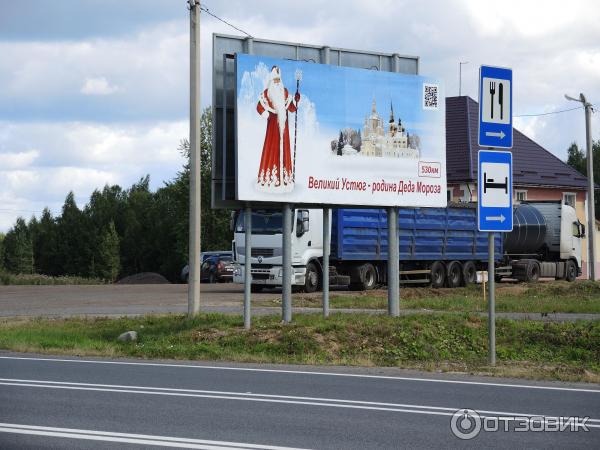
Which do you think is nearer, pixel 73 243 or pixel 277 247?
pixel 277 247

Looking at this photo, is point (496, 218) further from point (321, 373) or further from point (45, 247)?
point (45, 247)

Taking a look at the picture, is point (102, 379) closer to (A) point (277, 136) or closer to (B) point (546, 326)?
(A) point (277, 136)

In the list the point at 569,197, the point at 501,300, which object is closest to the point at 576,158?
the point at 569,197

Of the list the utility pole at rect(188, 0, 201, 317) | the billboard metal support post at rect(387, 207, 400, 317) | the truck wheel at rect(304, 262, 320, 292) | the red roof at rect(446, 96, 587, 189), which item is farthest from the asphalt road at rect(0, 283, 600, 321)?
the red roof at rect(446, 96, 587, 189)

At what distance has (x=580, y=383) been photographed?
13031 mm

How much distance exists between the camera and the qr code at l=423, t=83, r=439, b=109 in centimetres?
1980

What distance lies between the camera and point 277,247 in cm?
3266

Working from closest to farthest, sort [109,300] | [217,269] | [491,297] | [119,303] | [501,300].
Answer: [491,297], [501,300], [119,303], [109,300], [217,269]

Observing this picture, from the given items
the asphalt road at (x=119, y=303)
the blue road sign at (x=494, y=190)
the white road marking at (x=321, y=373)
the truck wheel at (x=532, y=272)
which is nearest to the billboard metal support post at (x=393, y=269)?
the asphalt road at (x=119, y=303)

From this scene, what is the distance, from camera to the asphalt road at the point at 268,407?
8500 mm

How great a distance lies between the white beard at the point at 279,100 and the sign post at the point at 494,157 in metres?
4.71

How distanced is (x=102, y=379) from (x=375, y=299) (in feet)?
53.0

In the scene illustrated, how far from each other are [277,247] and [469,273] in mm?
10585

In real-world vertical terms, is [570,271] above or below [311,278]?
above
